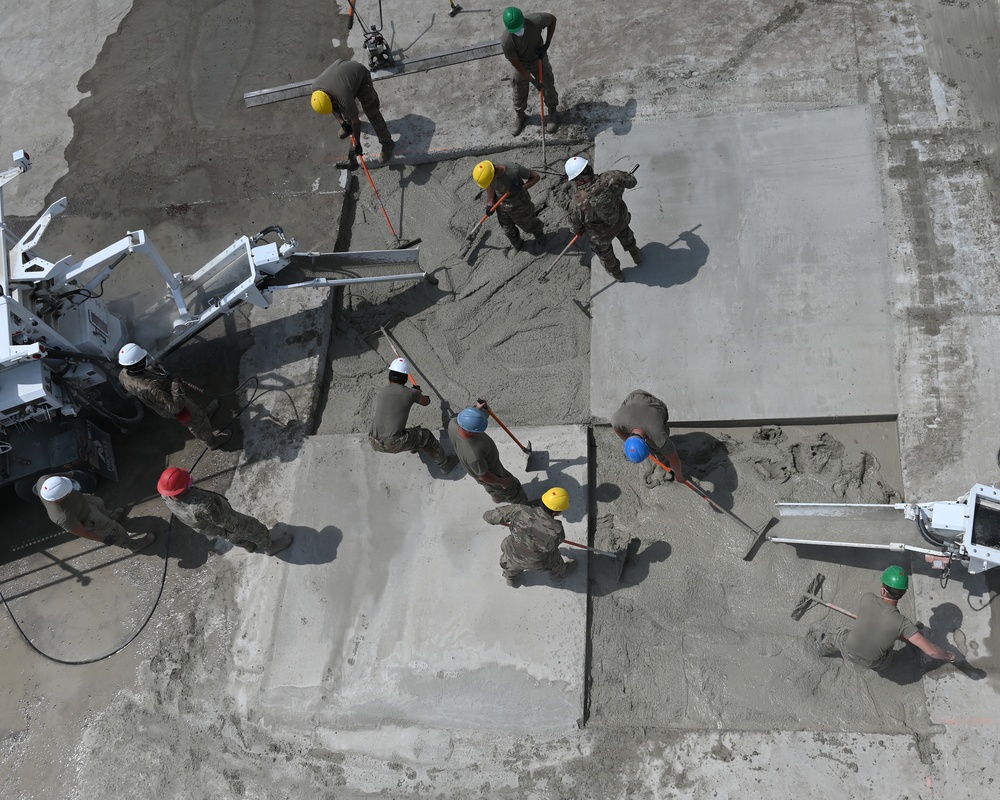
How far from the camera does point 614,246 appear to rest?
796 centimetres

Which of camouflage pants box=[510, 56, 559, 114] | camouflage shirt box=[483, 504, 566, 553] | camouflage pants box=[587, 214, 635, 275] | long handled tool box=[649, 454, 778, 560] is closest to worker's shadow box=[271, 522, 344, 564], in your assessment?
camouflage shirt box=[483, 504, 566, 553]

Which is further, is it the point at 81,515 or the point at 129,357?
the point at 129,357

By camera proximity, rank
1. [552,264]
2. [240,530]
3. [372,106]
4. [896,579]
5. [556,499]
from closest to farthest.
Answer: [896,579]
[556,499]
[240,530]
[552,264]
[372,106]

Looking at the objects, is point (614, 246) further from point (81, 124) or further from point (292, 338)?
point (81, 124)

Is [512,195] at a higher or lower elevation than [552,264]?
higher

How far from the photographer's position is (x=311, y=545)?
7.02 m

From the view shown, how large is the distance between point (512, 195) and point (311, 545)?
13.3ft

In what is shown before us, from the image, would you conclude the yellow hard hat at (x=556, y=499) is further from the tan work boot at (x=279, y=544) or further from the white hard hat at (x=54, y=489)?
the white hard hat at (x=54, y=489)

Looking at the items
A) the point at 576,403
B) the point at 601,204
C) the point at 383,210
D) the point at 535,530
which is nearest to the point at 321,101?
the point at 383,210

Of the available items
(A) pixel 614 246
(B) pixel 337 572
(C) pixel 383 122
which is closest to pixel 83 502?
(B) pixel 337 572

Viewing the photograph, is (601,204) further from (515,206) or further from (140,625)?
(140,625)

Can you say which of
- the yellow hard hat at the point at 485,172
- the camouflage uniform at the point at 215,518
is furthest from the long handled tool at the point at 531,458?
the camouflage uniform at the point at 215,518

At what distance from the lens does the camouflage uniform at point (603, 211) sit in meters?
6.77

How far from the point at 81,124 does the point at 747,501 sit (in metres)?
10.2
